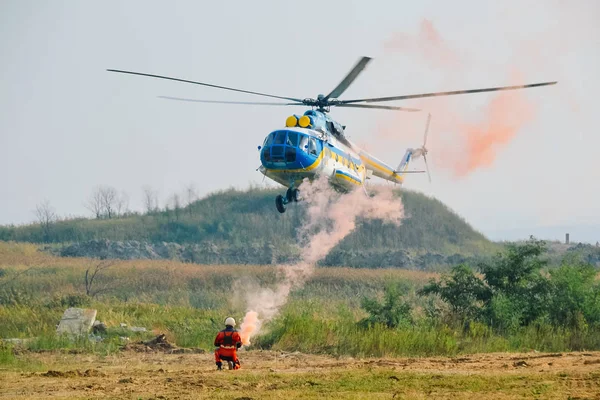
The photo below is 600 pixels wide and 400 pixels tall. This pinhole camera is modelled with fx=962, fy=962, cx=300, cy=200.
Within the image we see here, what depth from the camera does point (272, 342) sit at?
26656 millimetres

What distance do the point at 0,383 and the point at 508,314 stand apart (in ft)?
51.4

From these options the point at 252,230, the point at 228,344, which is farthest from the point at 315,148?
the point at 252,230

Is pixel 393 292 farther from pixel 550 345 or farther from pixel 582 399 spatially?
pixel 582 399

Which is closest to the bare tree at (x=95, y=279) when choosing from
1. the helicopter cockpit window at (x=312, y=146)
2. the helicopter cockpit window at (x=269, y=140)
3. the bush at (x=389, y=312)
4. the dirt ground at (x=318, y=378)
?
the bush at (x=389, y=312)

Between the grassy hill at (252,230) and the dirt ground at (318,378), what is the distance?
140 feet

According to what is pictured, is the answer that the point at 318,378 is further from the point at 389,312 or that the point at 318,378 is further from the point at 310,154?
the point at 389,312

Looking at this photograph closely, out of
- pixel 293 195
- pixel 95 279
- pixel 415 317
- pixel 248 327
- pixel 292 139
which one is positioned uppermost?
pixel 292 139

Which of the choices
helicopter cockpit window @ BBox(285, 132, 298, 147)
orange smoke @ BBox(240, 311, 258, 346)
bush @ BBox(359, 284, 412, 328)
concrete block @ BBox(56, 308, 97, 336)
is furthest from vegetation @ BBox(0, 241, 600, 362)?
helicopter cockpit window @ BBox(285, 132, 298, 147)

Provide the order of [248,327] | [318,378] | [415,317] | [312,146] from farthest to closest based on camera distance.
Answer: [415,317], [312,146], [248,327], [318,378]

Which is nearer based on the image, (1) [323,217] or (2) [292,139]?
(2) [292,139]

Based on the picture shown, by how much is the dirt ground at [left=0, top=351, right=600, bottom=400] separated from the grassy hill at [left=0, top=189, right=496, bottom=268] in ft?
140

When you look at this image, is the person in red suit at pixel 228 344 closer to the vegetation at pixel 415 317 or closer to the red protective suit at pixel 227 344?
the red protective suit at pixel 227 344

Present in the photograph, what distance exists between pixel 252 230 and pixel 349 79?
45.5 metres

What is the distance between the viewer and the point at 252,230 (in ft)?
236
